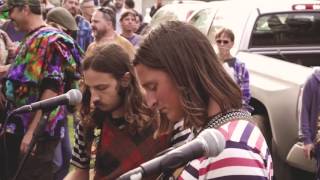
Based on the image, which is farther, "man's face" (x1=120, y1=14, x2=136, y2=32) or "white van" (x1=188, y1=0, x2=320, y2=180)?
"man's face" (x1=120, y1=14, x2=136, y2=32)

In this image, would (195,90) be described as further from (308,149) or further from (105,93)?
(308,149)

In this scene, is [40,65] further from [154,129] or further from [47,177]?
[154,129]

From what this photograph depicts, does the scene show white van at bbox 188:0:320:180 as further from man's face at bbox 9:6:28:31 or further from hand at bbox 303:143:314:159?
man's face at bbox 9:6:28:31

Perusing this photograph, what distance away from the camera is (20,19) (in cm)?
498

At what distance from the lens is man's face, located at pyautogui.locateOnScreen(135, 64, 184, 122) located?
2131 millimetres

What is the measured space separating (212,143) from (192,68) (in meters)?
0.39

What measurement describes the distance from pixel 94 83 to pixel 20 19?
2.08m

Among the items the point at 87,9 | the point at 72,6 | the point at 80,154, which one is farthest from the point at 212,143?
the point at 87,9

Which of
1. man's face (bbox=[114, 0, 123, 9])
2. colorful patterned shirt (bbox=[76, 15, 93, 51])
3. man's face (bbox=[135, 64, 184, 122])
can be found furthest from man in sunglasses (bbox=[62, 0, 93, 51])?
man's face (bbox=[135, 64, 184, 122])

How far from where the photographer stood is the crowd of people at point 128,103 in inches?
82.5

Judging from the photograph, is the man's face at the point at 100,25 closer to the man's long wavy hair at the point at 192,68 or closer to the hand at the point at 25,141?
the hand at the point at 25,141

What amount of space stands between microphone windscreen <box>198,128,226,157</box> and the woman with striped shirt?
0.20 meters

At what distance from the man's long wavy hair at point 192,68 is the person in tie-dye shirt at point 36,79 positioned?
101 inches

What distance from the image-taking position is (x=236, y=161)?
78.3 inches
